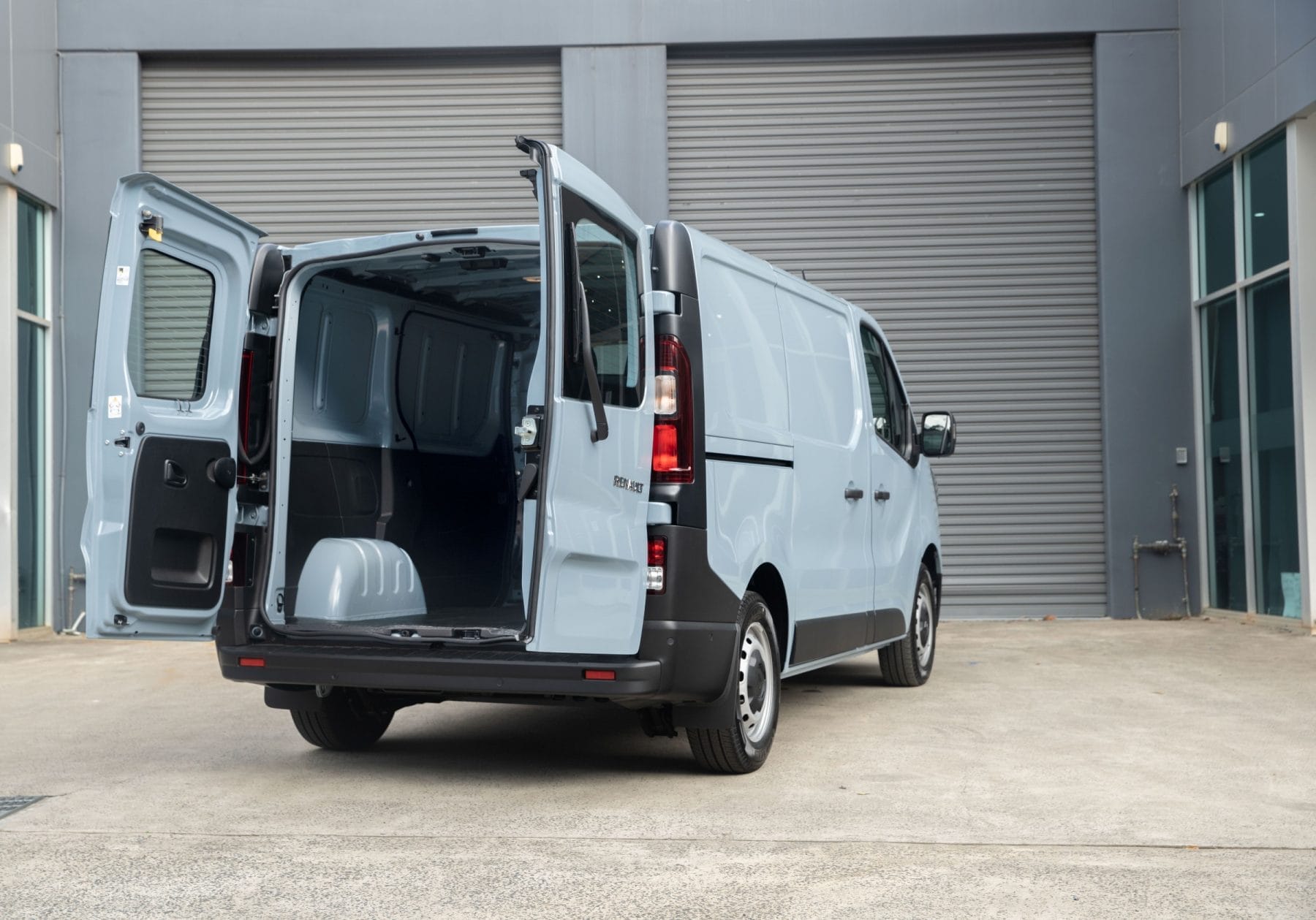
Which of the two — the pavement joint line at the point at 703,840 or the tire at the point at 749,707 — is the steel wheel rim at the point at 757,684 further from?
the pavement joint line at the point at 703,840

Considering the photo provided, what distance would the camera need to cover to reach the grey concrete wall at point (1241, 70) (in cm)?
1138

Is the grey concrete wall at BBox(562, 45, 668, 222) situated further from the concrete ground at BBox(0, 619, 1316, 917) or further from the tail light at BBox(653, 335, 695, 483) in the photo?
the tail light at BBox(653, 335, 695, 483)

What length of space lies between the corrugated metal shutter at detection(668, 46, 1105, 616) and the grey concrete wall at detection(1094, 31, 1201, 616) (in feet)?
0.78

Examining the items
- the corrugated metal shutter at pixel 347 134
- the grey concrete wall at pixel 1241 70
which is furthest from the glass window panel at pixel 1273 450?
the corrugated metal shutter at pixel 347 134

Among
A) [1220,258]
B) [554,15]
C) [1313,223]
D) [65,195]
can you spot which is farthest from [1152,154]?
[65,195]

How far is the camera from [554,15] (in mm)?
13836

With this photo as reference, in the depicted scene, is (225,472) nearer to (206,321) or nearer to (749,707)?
(206,321)

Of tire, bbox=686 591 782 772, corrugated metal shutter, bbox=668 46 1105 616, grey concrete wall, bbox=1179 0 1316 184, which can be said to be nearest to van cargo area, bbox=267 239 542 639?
tire, bbox=686 591 782 772

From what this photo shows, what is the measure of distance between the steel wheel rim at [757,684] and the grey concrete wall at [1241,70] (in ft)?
25.5

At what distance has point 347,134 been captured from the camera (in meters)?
14.0

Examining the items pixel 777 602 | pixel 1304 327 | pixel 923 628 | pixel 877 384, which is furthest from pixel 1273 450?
pixel 777 602

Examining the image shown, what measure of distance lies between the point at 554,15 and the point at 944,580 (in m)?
6.60

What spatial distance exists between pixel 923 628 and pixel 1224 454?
220 inches

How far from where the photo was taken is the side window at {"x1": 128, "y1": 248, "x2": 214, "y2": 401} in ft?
18.4
